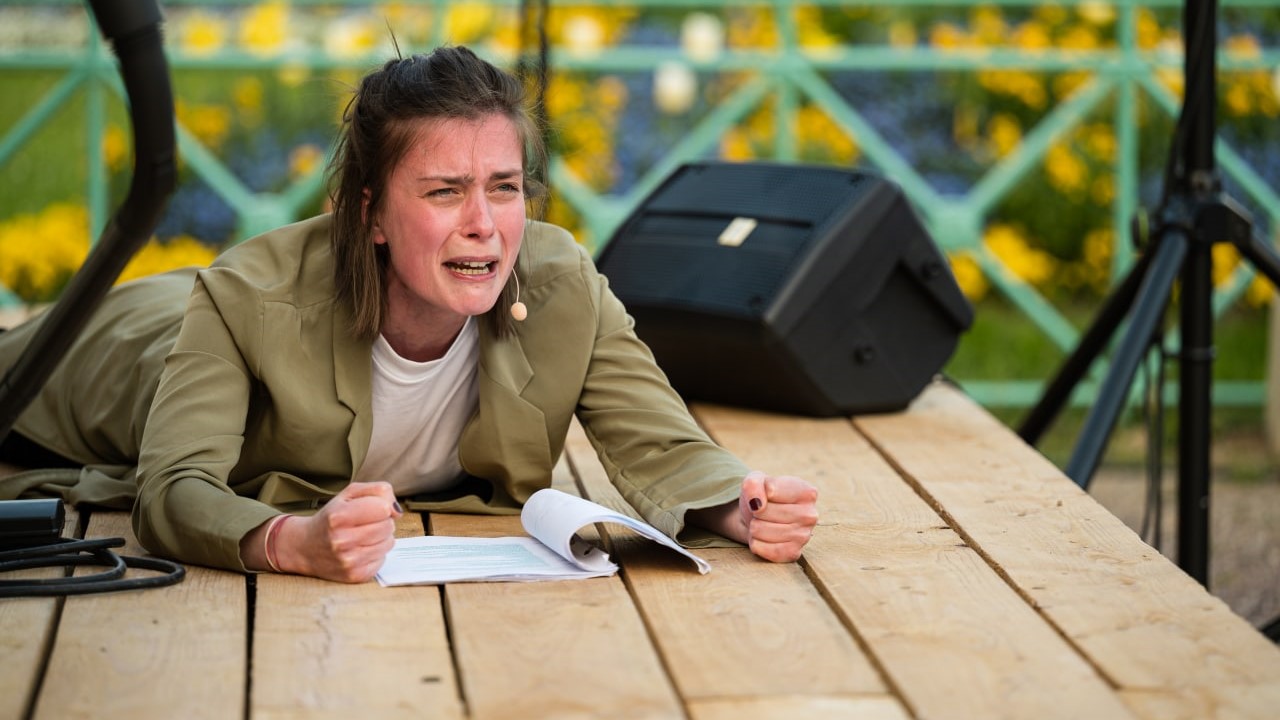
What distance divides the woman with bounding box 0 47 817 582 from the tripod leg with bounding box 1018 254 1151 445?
1.16 meters

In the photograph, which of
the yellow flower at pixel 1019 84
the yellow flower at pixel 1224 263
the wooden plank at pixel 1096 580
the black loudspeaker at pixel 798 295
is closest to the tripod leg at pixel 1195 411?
the wooden plank at pixel 1096 580

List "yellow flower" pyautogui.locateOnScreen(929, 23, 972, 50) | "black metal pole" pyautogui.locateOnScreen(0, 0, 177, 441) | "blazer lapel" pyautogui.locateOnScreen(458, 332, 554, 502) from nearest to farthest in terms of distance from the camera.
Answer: "black metal pole" pyautogui.locateOnScreen(0, 0, 177, 441) → "blazer lapel" pyautogui.locateOnScreen(458, 332, 554, 502) → "yellow flower" pyautogui.locateOnScreen(929, 23, 972, 50)

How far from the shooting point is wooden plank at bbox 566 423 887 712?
1.95 metres

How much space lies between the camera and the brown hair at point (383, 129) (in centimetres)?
244

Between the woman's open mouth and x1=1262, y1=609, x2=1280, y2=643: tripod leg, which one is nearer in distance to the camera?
the woman's open mouth

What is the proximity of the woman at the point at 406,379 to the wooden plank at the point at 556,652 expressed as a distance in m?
0.17

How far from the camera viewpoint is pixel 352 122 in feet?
8.30

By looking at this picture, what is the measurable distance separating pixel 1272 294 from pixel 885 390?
2.64 meters

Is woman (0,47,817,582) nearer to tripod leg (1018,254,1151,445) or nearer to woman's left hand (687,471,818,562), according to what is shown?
woman's left hand (687,471,818,562)

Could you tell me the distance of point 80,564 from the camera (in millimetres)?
2373

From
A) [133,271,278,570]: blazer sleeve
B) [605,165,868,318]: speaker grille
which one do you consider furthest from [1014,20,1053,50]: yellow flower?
[133,271,278,570]: blazer sleeve

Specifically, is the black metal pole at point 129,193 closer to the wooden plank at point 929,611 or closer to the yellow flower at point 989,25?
the wooden plank at point 929,611

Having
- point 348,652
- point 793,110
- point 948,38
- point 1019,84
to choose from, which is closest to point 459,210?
point 348,652

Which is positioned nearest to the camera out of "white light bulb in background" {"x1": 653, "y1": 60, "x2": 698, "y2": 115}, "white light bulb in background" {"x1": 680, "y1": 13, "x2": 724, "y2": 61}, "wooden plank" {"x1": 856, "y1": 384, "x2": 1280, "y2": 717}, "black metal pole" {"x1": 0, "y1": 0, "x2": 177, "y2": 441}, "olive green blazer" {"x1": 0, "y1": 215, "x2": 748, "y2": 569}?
"black metal pole" {"x1": 0, "y1": 0, "x2": 177, "y2": 441}
